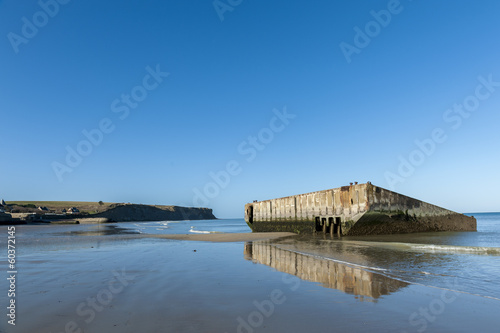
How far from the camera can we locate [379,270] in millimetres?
8523

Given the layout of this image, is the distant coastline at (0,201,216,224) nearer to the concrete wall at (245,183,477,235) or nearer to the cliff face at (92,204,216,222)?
the cliff face at (92,204,216,222)

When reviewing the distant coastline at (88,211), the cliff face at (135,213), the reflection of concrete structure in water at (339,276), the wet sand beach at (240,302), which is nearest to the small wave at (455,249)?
the reflection of concrete structure in water at (339,276)

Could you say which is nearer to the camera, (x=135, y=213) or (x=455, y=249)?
(x=455, y=249)

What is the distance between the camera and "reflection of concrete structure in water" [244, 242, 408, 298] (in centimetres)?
635

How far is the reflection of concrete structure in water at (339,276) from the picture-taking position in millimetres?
6348

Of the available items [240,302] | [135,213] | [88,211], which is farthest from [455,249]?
[135,213]

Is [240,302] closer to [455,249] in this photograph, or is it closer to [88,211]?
[455,249]

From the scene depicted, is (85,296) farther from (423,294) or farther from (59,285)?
(423,294)

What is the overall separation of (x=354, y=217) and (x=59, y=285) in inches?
701

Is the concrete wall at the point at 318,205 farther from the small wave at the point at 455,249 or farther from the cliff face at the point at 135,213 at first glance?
the cliff face at the point at 135,213

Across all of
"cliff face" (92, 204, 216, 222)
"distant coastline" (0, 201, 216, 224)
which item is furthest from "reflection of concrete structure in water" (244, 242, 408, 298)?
"cliff face" (92, 204, 216, 222)

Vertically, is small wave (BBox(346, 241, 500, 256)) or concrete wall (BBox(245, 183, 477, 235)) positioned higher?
concrete wall (BBox(245, 183, 477, 235))

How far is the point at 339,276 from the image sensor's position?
771cm

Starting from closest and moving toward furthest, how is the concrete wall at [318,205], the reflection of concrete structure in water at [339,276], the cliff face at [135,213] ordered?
the reflection of concrete structure in water at [339,276], the concrete wall at [318,205], the cliff face at [135,213]
